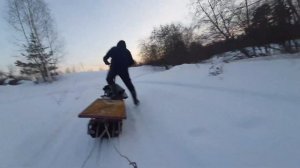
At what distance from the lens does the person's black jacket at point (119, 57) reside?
7.77m

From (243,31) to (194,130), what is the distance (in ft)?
48.2

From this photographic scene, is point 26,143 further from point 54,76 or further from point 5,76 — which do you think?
point 5,76

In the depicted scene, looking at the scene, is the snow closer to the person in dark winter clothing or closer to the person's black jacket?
the person in dark winter clothing

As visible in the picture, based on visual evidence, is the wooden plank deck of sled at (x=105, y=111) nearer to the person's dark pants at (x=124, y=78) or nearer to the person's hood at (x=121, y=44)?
the person's dark pants at (x=124, y=78)

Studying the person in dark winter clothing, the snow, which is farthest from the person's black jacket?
the snow

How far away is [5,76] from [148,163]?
104 ft

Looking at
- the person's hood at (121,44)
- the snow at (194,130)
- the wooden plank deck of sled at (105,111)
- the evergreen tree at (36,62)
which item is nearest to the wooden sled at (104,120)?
the wooden plank deck of sled at (105,111)

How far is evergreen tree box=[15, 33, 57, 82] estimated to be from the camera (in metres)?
27.6

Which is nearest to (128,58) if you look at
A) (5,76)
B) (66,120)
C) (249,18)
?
(66,120)

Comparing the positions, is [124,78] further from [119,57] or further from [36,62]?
[36,62]

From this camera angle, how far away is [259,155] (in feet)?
12.8

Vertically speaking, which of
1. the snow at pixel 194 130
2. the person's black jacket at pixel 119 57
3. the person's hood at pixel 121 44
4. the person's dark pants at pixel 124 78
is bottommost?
the snow at pixel 194 130

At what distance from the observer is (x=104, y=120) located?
18.4ft

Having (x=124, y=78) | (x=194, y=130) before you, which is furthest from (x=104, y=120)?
(x=124, y=78)
